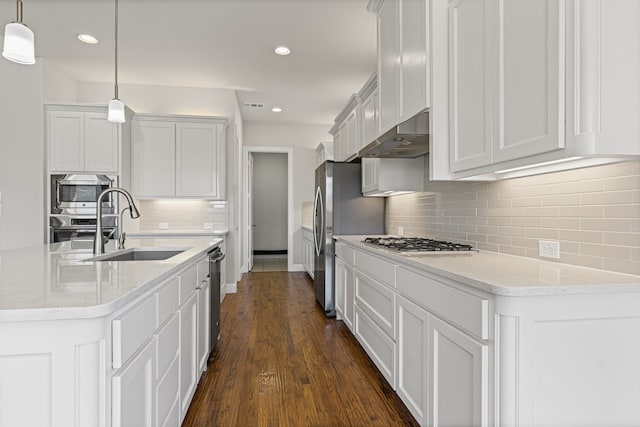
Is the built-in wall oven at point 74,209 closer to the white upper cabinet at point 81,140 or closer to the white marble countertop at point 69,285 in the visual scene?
the white upper cabinet at point 81,140

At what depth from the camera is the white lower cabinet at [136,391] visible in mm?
1029

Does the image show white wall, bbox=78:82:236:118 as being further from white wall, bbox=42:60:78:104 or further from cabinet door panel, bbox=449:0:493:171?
cabinet door panel, bbox=449:0:493:171

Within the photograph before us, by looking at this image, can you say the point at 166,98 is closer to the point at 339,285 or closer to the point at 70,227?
the point at 70,227

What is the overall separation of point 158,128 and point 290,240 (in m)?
3.06

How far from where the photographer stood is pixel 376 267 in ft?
8.05

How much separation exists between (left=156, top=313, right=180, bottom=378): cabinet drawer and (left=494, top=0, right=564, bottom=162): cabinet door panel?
1.61 m

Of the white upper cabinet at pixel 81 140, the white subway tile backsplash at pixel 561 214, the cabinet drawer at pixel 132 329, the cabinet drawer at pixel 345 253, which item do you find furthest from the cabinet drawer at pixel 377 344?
the white upper cabinet at pixel 81 140

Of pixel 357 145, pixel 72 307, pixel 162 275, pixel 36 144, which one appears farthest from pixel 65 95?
pixel 72 307

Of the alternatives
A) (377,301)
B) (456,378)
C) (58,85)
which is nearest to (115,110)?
(58,85)

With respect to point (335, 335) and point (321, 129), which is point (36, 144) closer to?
point (335, 335)

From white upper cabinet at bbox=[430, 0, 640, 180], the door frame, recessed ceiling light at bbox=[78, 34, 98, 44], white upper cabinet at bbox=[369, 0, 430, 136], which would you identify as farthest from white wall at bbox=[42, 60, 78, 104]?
white upper cabinet at bbox=[430, 0, 640, 180]

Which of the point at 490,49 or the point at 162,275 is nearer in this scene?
the point at 162,275

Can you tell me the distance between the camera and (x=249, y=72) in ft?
14.4

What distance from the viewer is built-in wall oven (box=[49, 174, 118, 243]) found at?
4.10m
